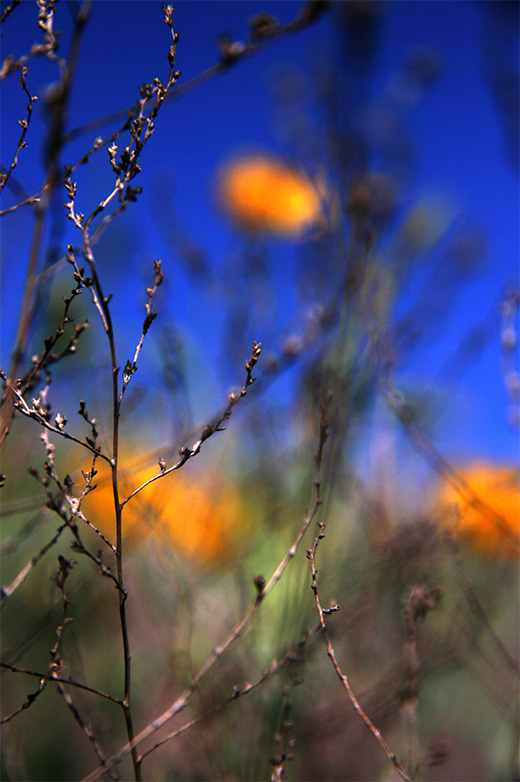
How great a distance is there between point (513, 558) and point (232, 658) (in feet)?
2.84

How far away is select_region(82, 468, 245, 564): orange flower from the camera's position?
156 centimetres

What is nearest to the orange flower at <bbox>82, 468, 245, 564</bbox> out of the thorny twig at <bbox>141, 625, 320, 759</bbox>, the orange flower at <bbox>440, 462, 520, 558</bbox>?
the orange flower at <bbox>440, 462, 520, 558</bbox>

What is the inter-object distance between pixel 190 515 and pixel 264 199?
1.14 meters

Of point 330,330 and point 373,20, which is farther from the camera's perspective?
point 373,20

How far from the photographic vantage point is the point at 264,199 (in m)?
2.04

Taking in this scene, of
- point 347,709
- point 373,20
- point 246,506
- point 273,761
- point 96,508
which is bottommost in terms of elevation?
point 273,761

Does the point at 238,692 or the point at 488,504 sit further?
the point at 488,504

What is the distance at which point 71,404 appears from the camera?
1.70 meters

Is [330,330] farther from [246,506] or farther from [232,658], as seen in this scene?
Answer: [246,506]

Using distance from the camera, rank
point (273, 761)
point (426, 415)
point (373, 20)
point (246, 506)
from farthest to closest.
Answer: point (426, 415) → point (246, 506) → point (373, 20) → point (273, 761)

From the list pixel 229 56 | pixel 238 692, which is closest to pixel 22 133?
pixel 229 56

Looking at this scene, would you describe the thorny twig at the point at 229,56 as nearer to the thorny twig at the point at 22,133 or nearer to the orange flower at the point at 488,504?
the thorny twig at the point at 22,133

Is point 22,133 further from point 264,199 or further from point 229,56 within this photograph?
point 264,199

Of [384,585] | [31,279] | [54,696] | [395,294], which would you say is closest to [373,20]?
Answer: [395,294]
